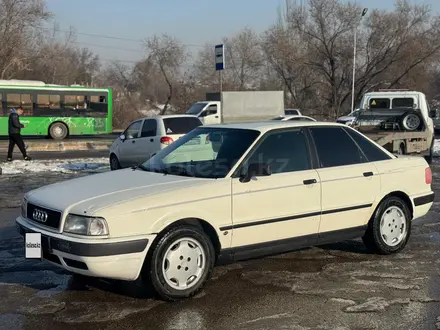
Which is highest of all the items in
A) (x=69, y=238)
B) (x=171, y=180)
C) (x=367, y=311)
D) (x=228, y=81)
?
(x=228, y=81)

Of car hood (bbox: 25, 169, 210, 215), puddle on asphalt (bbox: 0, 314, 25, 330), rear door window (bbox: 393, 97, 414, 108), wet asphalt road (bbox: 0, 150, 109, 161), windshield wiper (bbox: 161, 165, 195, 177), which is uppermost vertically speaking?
rear door window (bbox: 393, 97, 414, 108)

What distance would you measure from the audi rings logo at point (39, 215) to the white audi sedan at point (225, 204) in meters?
0.02

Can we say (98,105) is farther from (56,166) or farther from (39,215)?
(39,215)

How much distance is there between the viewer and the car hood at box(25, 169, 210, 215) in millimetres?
4625

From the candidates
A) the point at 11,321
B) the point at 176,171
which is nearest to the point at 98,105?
the point at 176,171

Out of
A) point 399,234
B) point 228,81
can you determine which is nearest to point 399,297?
point 399,234

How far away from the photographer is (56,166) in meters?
16.1

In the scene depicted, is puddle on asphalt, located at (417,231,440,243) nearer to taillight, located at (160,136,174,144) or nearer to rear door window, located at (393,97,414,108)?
taillight, located at (160,136,174,144)

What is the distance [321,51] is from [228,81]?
1389cm

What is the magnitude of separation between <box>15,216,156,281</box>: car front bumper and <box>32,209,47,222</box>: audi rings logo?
188 mm

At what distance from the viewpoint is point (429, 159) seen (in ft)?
54.5

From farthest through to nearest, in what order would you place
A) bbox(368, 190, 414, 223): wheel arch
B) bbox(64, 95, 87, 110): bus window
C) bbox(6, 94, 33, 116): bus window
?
bbox(64, 95, 87, 110): bus window
bbox(6, 94, 33, 116): bus window
bbox(368, 190, 414, 223): wheel arch

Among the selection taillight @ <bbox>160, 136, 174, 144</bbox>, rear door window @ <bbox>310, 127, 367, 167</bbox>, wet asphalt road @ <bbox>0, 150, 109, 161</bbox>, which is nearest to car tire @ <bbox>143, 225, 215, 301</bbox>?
rear door window @ <bbox>310, 127, 367, 167</bbox>

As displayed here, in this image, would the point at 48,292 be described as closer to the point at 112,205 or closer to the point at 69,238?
the point at 69,238
